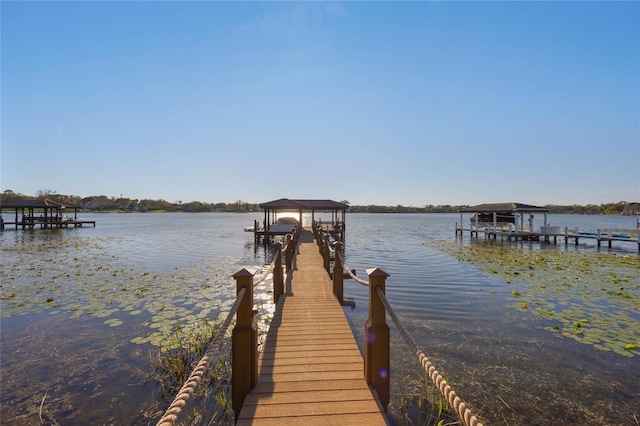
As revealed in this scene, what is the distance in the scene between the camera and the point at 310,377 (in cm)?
436

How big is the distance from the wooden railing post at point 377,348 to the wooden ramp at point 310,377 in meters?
0.17

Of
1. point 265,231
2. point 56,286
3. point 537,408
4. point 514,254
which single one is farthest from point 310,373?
point 265,231

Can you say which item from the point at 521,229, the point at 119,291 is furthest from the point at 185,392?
the point at 521,229

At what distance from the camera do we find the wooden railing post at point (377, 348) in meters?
4.06

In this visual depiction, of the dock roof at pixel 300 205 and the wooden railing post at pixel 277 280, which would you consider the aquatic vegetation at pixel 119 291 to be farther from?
the dock roof at pixel 300 205

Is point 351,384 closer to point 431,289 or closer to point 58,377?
point 58,377

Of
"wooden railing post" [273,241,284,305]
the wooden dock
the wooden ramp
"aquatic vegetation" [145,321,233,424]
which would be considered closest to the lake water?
"aquatic vegetation" [145,321,233,424]

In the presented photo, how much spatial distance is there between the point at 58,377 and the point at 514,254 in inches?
1006

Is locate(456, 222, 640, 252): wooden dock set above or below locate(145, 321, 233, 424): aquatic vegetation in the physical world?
above

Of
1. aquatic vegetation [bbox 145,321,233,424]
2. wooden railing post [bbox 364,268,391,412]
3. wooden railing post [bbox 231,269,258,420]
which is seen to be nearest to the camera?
wooden railing post [bbox 231,269,258,420]

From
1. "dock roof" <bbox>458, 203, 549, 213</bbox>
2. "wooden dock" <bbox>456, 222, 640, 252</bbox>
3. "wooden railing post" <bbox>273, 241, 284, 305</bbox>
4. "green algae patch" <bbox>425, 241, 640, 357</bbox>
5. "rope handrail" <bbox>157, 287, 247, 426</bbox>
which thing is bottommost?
"green algae patch" <bbox>425, 241, 640, 357</bbox>

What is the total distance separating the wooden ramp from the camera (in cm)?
358

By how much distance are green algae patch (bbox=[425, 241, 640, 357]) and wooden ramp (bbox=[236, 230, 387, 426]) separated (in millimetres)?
6453

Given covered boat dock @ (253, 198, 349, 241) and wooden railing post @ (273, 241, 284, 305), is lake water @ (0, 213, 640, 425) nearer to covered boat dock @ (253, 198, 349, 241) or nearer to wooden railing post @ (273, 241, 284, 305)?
wooden railing post @ (273, 241, 284, 305)
